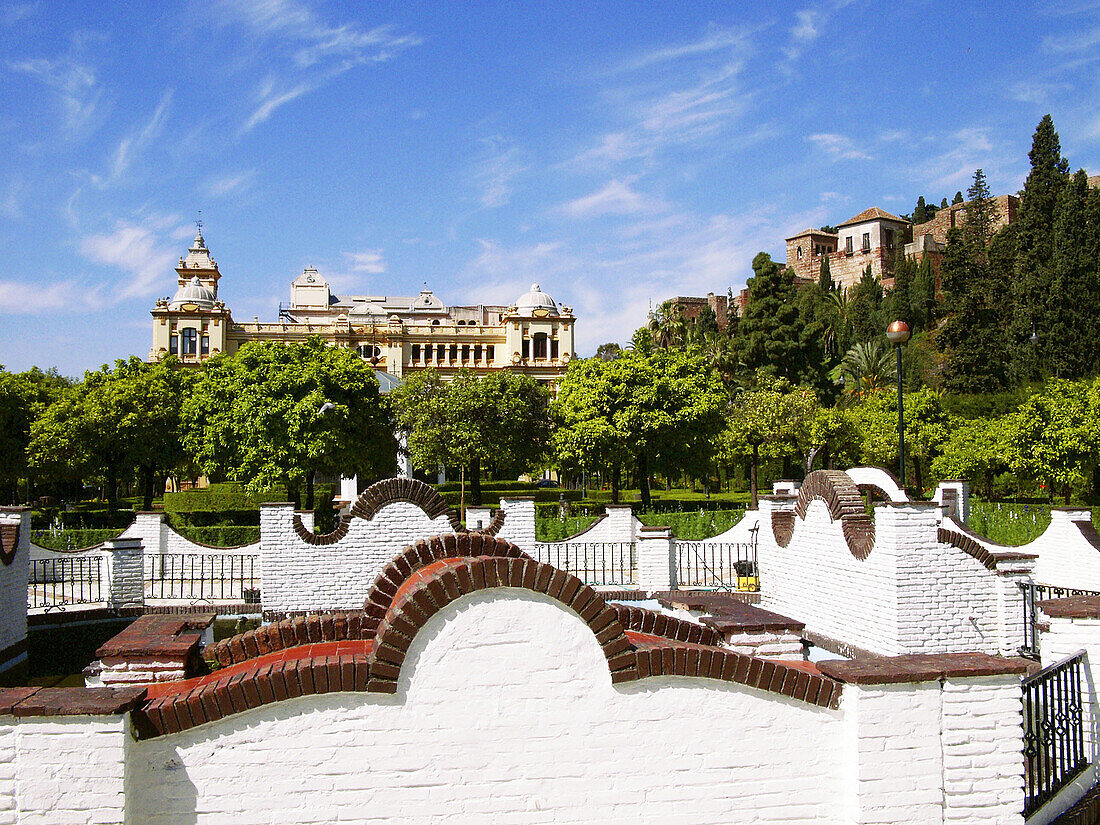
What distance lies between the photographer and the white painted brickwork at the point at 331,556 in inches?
448

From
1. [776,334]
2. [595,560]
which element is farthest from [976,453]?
[595,560]

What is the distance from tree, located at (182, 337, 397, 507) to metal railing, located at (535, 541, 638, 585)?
13.8 m

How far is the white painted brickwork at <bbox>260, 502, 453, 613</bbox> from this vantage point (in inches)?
448

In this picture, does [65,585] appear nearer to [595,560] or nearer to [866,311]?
[595,560]

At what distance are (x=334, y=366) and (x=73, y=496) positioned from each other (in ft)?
80.6

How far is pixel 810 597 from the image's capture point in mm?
9820

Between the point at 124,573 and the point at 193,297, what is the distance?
2620 inches

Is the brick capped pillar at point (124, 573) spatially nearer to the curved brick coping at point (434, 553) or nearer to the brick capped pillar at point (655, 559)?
the brick capped pillar at point (655, 559)

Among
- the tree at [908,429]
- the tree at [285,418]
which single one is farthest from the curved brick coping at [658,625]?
the tree at [908,429]

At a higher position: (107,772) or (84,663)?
(107,772)

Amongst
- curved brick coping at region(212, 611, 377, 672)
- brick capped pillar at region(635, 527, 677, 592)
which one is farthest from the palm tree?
curved brick coping at region(212, 611, 377, 672)

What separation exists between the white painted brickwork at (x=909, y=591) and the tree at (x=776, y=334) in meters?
37.2

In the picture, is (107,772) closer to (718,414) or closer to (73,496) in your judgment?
(718,414)

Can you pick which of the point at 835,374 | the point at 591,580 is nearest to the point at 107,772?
the point at 591,580
